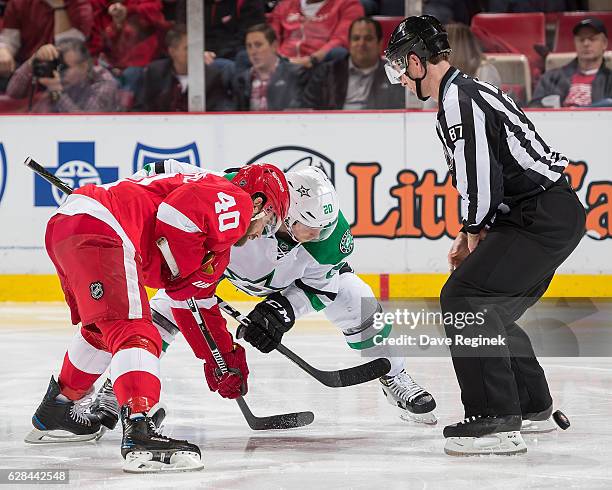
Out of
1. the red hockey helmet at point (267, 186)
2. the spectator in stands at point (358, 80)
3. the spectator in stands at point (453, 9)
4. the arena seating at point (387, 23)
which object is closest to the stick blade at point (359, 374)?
the red hockey helmet at point (267, 186)

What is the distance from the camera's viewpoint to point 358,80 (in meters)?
6.34

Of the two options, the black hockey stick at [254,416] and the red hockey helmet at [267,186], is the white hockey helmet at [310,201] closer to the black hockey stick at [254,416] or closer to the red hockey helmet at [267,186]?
the red hockey helmet at [267,186]

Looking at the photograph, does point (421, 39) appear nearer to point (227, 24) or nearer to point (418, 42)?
point (418, 42)

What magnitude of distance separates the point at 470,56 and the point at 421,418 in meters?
3.45

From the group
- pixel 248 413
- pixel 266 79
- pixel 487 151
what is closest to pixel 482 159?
pixel 487 151

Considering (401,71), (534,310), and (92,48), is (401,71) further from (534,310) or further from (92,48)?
(92,48)

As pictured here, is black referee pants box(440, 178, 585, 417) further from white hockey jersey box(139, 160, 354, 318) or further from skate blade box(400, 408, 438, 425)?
white hockey jersey box(139, 160, 354, 318)

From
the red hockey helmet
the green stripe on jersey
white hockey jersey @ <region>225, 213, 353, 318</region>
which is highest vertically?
the red hockey helmet

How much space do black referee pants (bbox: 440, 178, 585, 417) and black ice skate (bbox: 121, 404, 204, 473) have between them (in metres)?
0.75

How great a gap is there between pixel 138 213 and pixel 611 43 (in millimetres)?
4248

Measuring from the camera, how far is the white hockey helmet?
311 cm

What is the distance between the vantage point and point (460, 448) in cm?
287

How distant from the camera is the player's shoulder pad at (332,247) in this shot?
10.8 feet

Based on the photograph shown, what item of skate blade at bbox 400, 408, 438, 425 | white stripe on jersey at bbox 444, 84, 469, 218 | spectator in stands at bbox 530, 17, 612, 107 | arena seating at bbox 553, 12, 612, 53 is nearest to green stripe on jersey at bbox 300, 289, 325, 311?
skate blade at bbox 400, 408, 438, 425
